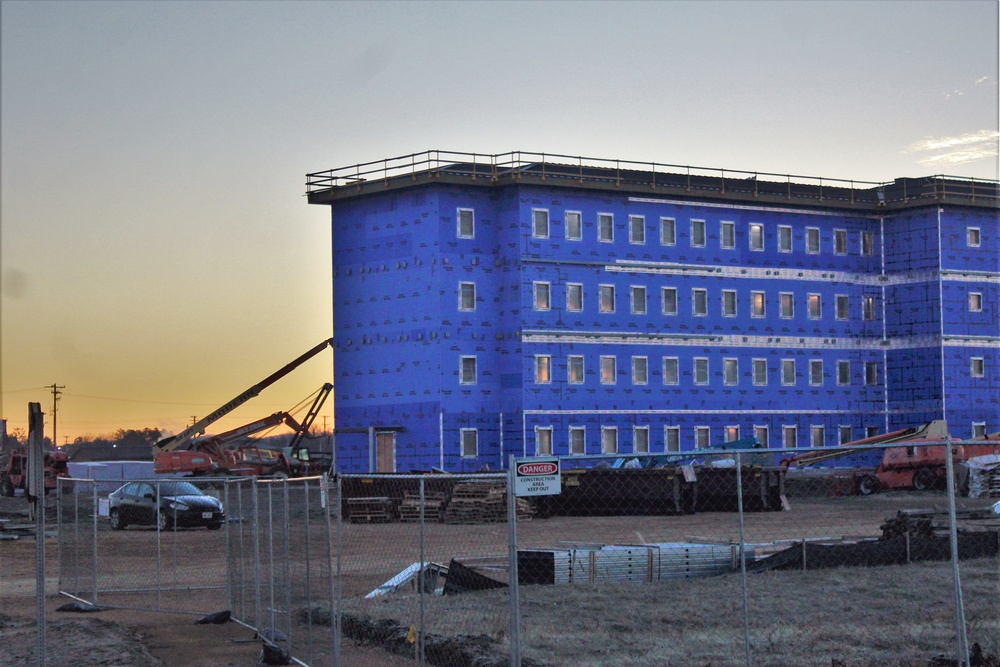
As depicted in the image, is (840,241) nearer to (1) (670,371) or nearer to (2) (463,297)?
(1) (670,371)

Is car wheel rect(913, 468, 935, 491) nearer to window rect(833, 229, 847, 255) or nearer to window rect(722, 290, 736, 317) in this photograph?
window rect(722, 290, 736, 317)

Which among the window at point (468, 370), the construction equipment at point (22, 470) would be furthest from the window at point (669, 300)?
the construction equipment at point (22, 470)

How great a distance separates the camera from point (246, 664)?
56.3ft

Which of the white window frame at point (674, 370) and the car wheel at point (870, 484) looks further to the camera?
the white window frame at point (674, 370)

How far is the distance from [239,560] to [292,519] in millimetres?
1991

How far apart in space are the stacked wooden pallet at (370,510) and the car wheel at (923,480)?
22.6 metres

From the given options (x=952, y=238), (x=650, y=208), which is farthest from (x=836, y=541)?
(x=952, y=238)

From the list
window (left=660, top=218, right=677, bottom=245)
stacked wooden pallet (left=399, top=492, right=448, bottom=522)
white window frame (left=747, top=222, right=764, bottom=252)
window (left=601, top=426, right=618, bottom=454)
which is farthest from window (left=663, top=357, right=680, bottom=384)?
stacked wooden pallet (left=399, top=492, right=448, bottom=522)

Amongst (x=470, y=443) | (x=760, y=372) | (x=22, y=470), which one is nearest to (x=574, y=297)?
(x=470, y=443)

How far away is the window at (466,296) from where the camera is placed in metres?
62.0

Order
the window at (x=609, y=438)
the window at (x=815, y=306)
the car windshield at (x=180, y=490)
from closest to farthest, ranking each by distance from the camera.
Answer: the car windshield at (x=180, y=490) < the window at (x=609, y=438) < the window at (x=815, y=306)

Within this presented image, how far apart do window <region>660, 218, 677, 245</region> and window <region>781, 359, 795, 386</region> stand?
8.86m

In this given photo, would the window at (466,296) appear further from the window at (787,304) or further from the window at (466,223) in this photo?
the window at (787,304)

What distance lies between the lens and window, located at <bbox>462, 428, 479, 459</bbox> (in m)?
61.4
